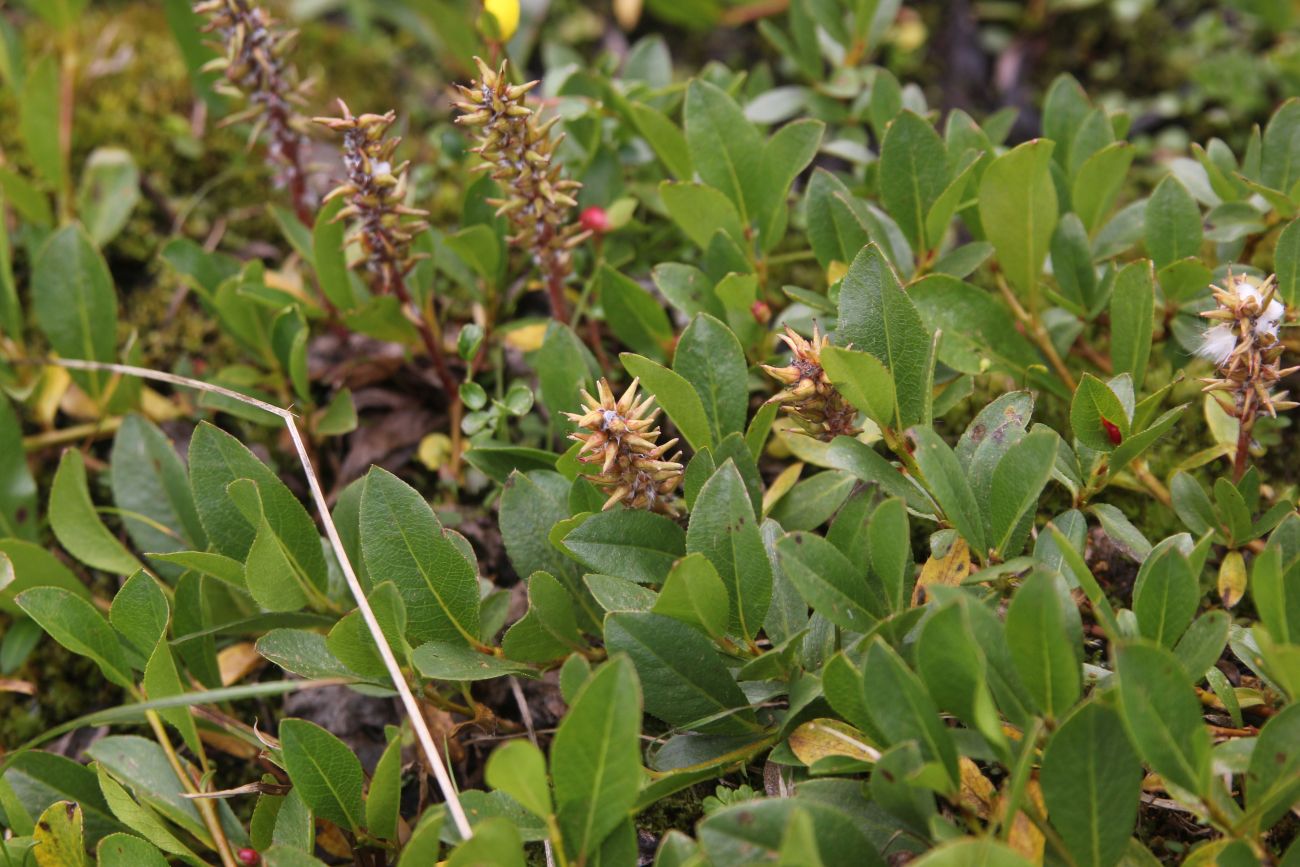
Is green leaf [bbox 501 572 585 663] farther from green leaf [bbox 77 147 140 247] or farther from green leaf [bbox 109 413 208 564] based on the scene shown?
green leaf [bbox 77 147 140 247]

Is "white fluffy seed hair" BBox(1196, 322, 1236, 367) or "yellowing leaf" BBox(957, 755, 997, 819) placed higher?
"white fluffy seed hair" BBox(1196, 322, 1236, 367)

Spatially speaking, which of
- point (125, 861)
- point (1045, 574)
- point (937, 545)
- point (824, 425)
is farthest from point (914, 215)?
point (125, 861)

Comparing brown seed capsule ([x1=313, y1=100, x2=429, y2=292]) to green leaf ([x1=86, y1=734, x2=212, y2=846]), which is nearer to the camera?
green leaf ([x1=86, y1=734, x2=212, y2=846])

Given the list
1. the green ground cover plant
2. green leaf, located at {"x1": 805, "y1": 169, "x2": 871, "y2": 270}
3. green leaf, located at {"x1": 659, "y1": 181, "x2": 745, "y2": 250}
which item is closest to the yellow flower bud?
the green ground cover plant

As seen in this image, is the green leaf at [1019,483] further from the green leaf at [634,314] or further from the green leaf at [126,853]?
the green leaf at [126,853]

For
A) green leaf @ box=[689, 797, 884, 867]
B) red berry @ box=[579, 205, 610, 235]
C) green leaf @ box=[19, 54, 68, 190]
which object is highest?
green leaf @ box=[19, 54, 68, 190]

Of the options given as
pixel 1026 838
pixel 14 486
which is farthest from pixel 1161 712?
pixel 14 486
